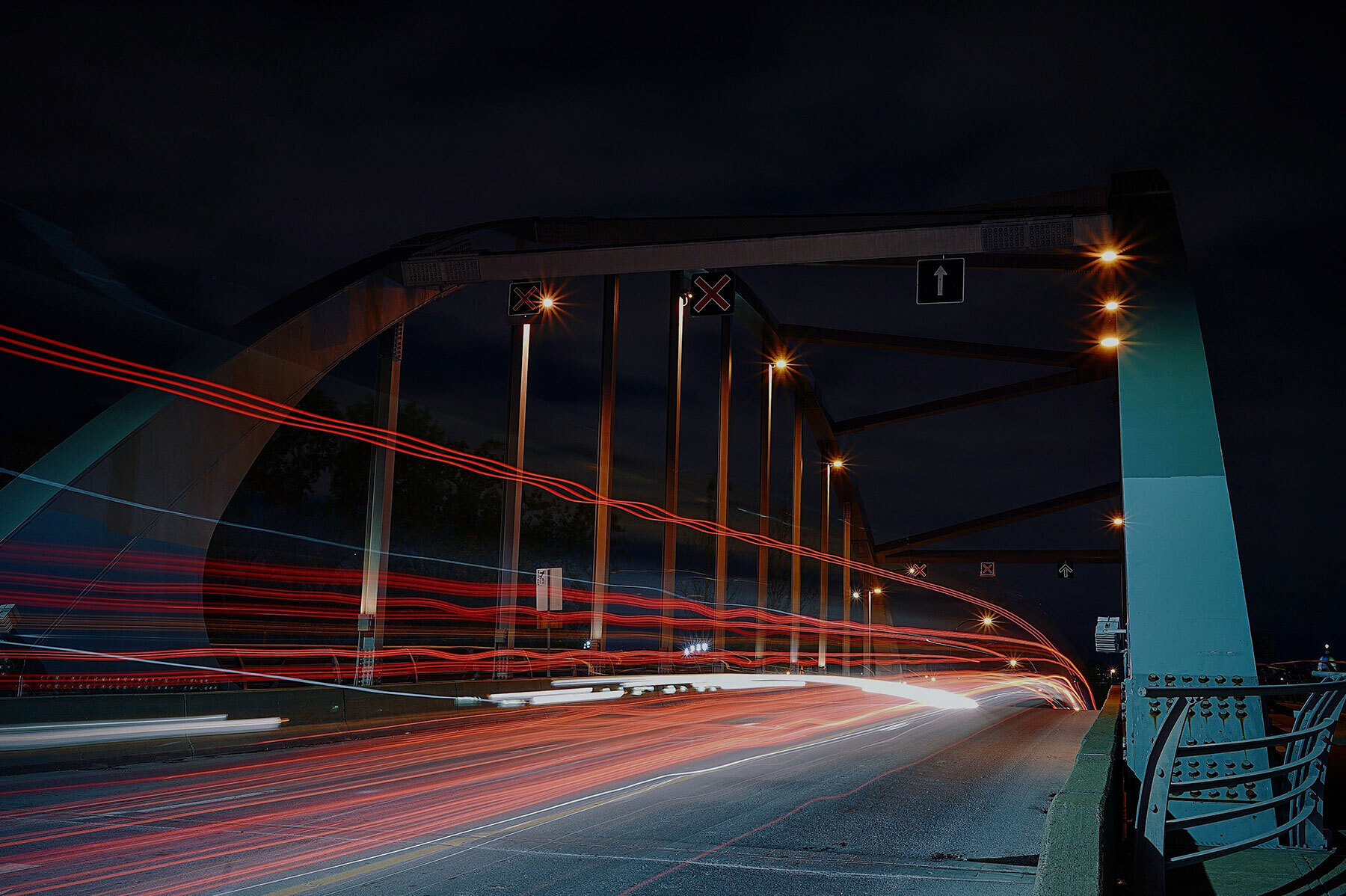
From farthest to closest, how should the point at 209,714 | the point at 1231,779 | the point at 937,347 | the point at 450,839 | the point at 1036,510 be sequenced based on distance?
the point at 1036,510, the point at 937,347, the point at 209,714, the point at 450,839, the point at 1231,779

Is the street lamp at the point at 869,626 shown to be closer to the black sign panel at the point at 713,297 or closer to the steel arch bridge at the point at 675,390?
the steel arch bridge at the point at 675,390

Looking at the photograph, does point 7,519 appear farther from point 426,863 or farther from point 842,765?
point 842,765

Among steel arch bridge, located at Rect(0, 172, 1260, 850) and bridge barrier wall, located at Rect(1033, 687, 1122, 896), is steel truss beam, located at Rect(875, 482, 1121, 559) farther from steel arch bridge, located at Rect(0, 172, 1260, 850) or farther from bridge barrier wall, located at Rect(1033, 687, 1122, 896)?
bridge barrier wall, located at Rect(1033, 687, 1122, 896)

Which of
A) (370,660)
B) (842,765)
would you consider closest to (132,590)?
(370,660)

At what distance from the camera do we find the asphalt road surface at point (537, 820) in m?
6.76

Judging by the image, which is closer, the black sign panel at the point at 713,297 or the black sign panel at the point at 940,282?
the black sign panel at the point at 940,282

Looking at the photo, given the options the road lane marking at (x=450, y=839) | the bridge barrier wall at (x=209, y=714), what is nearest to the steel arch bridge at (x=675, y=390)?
the bridge barrier wall at (x=209, y=714)

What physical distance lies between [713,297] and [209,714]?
14.1 m

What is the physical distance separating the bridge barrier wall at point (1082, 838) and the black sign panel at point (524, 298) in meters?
21.6

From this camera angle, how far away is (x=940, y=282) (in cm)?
1909

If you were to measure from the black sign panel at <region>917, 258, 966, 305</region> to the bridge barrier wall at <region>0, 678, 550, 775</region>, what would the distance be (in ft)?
37.3

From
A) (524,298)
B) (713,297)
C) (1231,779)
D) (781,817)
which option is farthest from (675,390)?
(1231,779)

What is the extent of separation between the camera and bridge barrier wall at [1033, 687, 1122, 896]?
157 inches

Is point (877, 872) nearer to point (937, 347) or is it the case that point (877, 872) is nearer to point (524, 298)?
point (524, 298)
